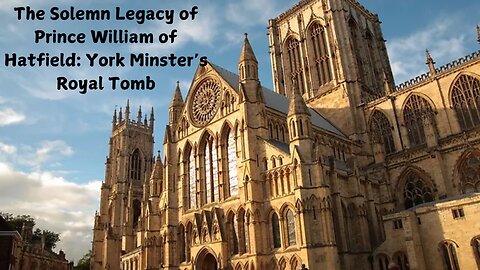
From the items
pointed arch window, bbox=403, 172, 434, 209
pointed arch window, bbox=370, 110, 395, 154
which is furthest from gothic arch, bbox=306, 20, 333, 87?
pointed arch window, bbox=403, 172, 434, 209

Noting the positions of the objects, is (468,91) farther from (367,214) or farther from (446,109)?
(367,214)

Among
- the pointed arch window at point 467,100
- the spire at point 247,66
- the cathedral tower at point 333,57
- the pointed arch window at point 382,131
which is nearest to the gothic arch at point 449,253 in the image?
the pointed arch window at point 467,100

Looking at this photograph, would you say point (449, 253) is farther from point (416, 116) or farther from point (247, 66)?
point (247, 66)

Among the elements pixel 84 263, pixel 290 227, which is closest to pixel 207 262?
pixel 290 227

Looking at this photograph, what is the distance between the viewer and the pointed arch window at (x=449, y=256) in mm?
27344

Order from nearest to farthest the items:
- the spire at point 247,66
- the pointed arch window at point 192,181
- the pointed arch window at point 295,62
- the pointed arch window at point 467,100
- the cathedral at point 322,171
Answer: the cathedral at point 322,171 < the spire at point 247,66 < the pointed arch window at point 467,100 < the pointed arch window at point 192,181 < the pointed arch window at point 295,62

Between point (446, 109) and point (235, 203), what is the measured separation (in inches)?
948

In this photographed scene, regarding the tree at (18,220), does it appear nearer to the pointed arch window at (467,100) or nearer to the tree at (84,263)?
the tree at (84,263)

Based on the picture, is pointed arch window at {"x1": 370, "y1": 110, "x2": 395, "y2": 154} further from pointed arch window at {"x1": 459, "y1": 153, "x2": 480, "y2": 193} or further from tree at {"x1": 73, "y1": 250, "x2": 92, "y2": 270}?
tree at {"x1": 73, "y1": 250, "x2": 92, "y2": 270}

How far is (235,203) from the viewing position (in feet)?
111

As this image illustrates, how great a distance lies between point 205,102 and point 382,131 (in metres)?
20.9

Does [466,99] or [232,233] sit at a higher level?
[466,99]

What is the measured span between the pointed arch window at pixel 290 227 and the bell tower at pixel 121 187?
32.8 metres

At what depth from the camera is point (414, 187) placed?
39.0 metres
